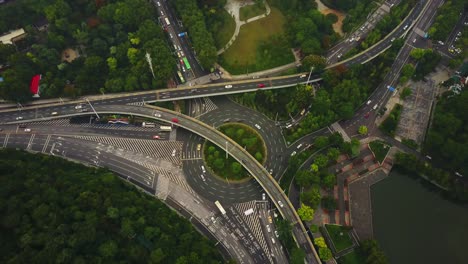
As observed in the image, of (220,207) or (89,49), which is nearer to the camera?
(220,207)

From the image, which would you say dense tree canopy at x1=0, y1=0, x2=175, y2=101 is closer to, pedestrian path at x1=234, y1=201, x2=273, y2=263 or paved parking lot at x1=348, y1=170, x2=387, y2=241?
pedestrian path at x1=234, y1=201, x2=273, y2=263

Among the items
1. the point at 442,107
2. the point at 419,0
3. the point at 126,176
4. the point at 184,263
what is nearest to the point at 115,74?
the point at 126,176

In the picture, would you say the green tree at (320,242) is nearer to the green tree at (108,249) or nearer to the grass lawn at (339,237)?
the grass lawn at (339,237)

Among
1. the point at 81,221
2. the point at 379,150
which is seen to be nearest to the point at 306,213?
the point at 379,150

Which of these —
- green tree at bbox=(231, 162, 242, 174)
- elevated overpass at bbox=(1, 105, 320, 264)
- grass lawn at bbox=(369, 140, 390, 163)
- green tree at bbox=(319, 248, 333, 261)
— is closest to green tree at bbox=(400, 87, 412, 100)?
grass lawn at bbox=(369, 140, 390, 163)

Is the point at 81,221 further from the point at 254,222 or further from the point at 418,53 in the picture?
the point at 418,53

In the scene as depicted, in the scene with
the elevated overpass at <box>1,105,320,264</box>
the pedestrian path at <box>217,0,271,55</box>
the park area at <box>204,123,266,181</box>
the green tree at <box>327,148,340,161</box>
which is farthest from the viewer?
the pedestrian path at <box>217,0,271,55</box>
